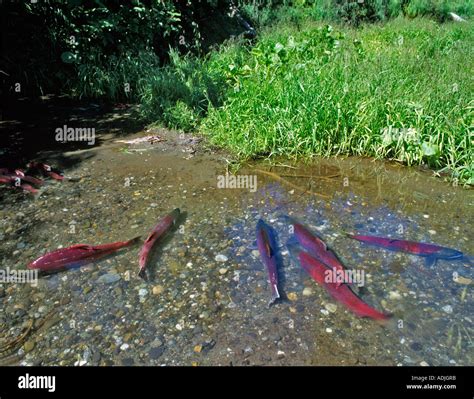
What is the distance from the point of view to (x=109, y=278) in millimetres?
4258

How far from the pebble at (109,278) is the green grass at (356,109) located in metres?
3.23

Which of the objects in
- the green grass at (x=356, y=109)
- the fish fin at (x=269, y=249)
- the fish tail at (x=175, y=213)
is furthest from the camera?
the green grass at (x=356, y=109)

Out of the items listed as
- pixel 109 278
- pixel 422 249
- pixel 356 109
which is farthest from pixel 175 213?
pixel 356 109

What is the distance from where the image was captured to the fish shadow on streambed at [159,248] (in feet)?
14.2

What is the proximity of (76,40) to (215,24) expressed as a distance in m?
3.70

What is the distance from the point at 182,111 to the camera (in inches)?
305

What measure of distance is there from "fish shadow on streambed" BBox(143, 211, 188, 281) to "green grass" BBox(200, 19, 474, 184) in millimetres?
2033

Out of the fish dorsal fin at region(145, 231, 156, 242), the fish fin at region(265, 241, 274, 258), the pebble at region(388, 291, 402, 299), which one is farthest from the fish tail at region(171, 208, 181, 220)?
the pebble at region(388, 291, 402, 299)

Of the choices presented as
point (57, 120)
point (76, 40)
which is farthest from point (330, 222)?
point (76, 40)

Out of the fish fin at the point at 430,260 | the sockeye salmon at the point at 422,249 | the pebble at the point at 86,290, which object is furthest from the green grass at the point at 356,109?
the pebble at the point at 86,290

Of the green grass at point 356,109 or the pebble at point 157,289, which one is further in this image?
the green grass at point 356,109

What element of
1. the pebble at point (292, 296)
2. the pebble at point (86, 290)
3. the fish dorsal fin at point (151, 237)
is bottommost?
the pebble at point (292, 296)

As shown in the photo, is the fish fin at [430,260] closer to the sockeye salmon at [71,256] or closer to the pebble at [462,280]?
the pebble at [462,280]

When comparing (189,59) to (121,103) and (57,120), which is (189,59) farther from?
(57,120)
